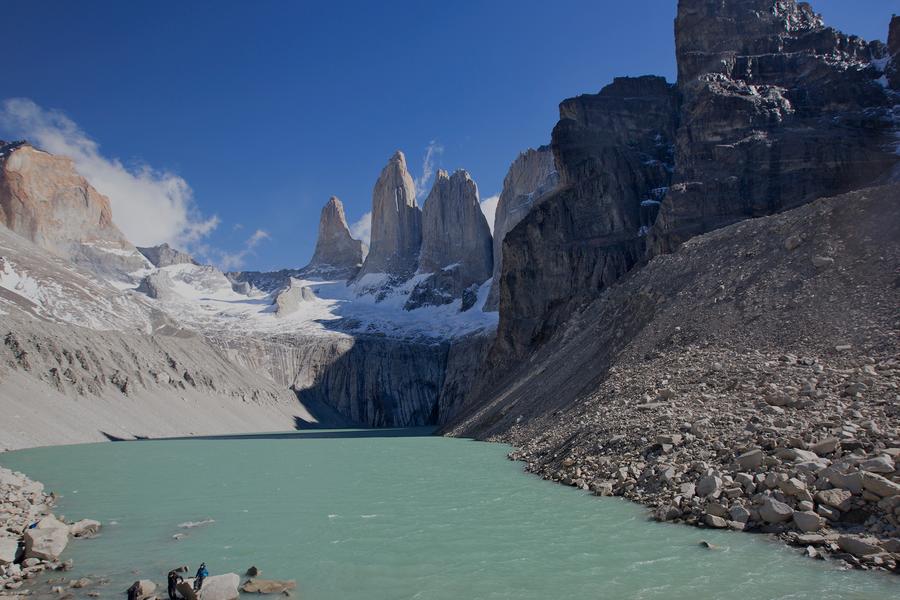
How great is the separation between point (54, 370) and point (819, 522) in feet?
221

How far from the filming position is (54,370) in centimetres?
6150

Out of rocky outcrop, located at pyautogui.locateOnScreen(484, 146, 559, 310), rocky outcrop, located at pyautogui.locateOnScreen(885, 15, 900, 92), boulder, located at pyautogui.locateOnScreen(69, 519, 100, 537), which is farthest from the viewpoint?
rocky outcrop, located at pyautogui.locateOnScreen(484, 146, 559, 310)

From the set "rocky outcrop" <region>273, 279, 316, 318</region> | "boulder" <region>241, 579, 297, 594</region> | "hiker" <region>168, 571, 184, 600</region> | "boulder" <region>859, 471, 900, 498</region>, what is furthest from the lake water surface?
"rocky outcrop" <region>273, 279, 316, 318</region>

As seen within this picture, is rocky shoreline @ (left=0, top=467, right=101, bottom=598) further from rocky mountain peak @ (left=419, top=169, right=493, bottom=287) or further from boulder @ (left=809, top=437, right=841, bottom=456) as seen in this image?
rocky mountain peak @ (left=419, top=169, right=493, bottom=287)

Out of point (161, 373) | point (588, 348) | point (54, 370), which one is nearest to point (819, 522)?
point (588, 348)

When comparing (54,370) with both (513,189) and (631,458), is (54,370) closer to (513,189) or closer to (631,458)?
(631,458)

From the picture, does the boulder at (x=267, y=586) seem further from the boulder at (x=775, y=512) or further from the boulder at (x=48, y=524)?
the boulder at (x=775, y=512)

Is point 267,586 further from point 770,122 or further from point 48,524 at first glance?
point 770,122

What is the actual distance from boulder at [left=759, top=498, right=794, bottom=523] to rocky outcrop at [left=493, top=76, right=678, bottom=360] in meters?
48.2

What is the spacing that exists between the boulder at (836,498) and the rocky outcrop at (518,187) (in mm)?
104175

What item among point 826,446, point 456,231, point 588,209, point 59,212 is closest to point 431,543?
point 826,446

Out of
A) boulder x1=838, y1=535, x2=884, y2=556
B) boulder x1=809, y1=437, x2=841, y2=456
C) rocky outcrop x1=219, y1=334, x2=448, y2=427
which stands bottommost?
boulder x1=838, y1=535, x2=884, y2=556

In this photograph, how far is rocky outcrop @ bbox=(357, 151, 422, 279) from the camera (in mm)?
176500

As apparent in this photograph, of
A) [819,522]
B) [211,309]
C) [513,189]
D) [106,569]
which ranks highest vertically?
[513,189]
